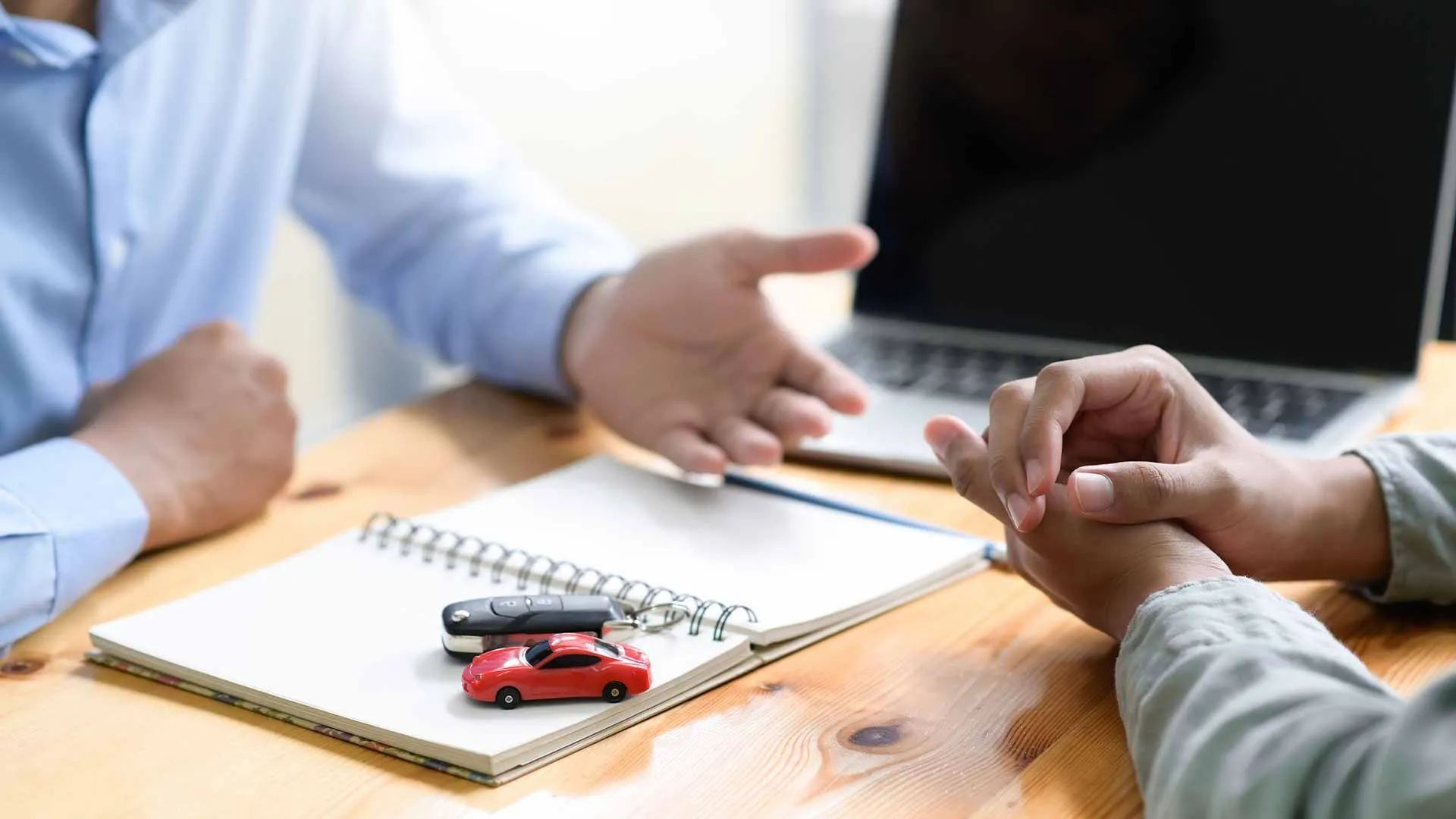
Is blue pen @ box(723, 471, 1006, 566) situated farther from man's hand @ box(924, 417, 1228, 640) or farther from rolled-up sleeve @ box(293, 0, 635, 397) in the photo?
rolled-up sleeve @ box(293, 0, 635, 397)

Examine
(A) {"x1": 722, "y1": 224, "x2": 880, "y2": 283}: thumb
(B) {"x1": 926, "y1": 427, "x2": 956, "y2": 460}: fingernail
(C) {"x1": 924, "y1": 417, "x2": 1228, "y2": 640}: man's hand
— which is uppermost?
(A) {"x1": 722, "y1": 224, "x2": 880, "y2": 283}: thumb

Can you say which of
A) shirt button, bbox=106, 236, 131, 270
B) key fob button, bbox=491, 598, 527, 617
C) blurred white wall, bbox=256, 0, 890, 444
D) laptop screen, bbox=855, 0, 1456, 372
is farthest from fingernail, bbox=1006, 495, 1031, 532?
blurred white wall, bbox=256, 0, 890, 444

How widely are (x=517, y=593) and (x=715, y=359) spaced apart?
0.31m

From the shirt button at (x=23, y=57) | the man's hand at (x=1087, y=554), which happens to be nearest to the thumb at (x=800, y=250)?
the man's hand at (x=1087, y=554)

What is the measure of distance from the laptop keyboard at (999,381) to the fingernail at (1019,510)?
0.31 meters

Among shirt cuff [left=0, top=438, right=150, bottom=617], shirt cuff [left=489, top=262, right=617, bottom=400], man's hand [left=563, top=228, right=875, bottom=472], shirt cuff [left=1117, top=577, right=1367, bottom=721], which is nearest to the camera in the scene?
shirt cuff [left=1117, top=577, right=1367, bottom=721]

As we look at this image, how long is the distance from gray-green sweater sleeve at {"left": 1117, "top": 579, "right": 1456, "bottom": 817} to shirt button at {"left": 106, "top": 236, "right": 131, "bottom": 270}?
69 cm

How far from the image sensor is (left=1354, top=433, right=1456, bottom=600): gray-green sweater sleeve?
2.28 feet

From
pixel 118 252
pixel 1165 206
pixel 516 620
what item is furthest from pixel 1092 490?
pixel 118 252

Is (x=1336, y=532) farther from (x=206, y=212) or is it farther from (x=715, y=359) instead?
(x=206, y=212)

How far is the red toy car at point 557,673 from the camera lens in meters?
0.60

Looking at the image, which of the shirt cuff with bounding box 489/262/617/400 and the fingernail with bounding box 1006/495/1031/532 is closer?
the fingernail with bounding box 1006/495/1031/532

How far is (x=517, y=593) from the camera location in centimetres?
71

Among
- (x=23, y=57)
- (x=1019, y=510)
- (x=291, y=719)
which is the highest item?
(x=23, y=57)
